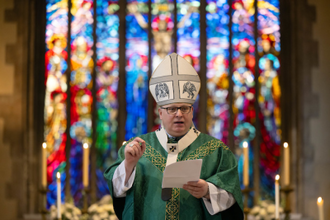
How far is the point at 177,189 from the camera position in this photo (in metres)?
2.84

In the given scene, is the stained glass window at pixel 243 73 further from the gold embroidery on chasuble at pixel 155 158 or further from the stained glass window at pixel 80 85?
the gold embroidery on chasuble at pixel 155 158

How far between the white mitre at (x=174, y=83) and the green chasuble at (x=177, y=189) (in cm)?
29

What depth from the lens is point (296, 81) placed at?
4.99m

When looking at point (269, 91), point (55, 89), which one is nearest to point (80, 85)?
point (55, 89)

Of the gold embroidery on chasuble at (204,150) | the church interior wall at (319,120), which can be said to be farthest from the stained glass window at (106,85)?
the gold embroidery on chasuble at (204,150)

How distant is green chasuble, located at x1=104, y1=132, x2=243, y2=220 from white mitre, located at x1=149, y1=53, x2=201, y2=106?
0.96 ft

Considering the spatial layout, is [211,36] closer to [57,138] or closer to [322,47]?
[322,47]

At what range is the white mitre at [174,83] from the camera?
286 centimetres

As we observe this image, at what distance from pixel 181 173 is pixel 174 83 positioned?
0.65 m

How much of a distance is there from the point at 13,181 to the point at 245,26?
288 centimetres

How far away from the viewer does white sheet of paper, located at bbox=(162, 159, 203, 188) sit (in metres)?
2.43

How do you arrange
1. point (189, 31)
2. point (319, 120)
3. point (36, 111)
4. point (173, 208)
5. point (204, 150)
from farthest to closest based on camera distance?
point (189, 31) → point (36, 111) → point (319, 120) → point (204, 150) → point (173, 208)

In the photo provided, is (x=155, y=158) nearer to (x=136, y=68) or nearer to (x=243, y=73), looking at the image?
(x=136, y=68)

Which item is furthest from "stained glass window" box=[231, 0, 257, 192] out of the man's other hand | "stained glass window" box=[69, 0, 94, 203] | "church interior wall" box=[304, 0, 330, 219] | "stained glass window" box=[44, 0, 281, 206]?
the man's other hand
